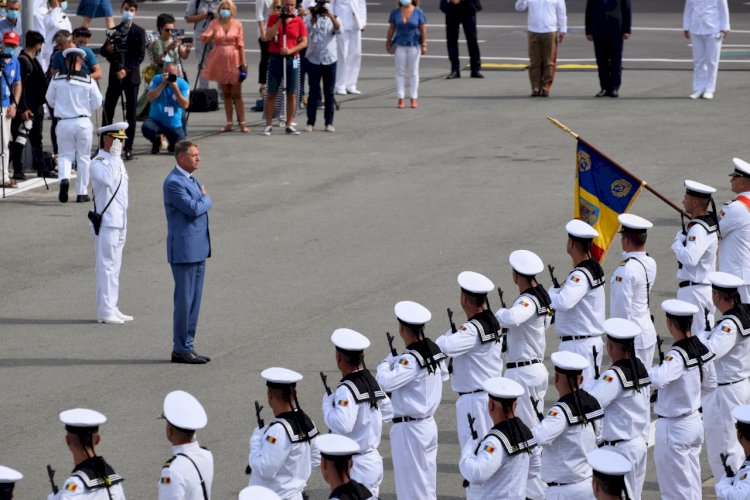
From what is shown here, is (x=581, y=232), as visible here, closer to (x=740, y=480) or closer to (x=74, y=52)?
(x=740, y=480)

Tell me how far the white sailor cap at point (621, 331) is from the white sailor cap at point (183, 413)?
123 inches

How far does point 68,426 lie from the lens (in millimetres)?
7801

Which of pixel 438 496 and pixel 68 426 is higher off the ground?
pixel 68 426

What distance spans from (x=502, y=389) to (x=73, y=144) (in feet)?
36.8

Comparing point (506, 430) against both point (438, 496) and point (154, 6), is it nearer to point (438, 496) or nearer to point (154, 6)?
point (438, 496)

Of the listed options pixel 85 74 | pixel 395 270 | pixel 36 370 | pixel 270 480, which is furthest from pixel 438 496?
pixel 85 74

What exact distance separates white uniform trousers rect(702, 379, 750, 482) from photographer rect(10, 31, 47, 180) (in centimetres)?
1171

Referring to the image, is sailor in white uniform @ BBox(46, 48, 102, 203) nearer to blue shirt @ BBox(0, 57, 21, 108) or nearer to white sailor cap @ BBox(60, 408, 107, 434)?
blue shirt @ BBox(0, 57, 21, 108)

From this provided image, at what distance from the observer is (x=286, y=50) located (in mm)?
21516

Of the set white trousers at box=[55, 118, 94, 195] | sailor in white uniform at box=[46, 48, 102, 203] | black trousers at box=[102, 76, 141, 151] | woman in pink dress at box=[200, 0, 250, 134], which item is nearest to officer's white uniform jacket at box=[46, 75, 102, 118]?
sailor in white uniform at box=[46, 48, 102, 203]

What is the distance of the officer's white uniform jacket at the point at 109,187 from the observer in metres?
14.1

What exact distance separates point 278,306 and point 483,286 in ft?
14.9

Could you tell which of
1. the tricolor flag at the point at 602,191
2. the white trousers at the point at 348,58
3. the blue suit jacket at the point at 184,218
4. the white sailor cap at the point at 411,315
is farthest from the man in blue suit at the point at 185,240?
the white trousers at the point at 348,58

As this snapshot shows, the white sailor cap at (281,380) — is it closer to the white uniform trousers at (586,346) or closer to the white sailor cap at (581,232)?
the white uniform trousers at (586,346)
